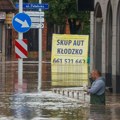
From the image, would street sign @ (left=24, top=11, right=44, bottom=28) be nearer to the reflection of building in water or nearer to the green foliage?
the reflection of building in water

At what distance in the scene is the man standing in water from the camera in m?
18.0

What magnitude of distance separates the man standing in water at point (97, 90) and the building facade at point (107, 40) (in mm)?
4943

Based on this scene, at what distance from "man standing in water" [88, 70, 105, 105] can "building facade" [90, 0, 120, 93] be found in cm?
494

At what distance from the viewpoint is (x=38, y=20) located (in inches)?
1134

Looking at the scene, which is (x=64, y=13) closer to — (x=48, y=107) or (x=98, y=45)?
(x=98, y=45)

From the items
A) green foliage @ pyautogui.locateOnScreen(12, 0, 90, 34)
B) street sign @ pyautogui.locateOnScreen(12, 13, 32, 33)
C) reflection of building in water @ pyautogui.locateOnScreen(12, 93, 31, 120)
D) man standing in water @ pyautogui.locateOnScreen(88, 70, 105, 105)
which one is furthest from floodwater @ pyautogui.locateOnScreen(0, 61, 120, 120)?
green foliage @ pyautogui.locateOnScreen(12, 0, 90, 34)

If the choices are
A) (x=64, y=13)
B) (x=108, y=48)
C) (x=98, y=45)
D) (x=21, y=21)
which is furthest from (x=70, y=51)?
(x=64, y=13)

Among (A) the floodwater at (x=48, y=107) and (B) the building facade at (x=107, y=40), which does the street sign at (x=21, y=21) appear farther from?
(A) the floodwater at (x=48, y=107)

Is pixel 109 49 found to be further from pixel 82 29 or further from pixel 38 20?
pixel 82 29

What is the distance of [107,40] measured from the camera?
995 inches

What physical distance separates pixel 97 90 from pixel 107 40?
24.3 ft

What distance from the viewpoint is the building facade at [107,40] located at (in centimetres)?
2339

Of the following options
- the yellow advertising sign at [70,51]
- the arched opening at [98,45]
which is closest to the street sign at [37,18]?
the arched opening at [98,45]

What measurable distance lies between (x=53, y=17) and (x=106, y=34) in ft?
122
